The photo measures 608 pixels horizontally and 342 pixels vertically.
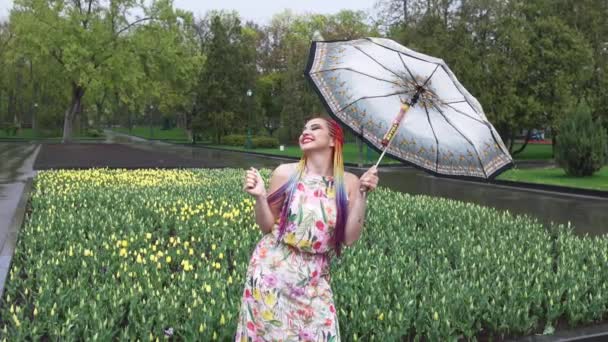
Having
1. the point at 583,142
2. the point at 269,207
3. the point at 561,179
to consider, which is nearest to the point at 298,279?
the point at 269,207

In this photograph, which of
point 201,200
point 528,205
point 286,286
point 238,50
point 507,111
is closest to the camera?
point 286,286

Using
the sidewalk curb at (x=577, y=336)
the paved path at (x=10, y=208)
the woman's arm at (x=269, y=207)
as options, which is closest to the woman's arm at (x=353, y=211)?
the woman's arm at (x=269, y=207)

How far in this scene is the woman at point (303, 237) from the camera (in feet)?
10.2

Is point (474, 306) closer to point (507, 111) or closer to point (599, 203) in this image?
point (599, 203)

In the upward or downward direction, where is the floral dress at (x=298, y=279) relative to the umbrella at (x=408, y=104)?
downward

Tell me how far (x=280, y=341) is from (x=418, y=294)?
2474 mm

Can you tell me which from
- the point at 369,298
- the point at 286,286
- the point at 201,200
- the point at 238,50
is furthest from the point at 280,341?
the point at 238,50

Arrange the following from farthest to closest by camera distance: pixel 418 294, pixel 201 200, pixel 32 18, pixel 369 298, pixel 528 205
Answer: pixel 32 18 → pixel 528 205 → pixel 201 200 → pixel 418 294 → pixel 369 298

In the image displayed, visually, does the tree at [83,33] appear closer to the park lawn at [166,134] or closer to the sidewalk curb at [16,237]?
the park lawn at [166,134]

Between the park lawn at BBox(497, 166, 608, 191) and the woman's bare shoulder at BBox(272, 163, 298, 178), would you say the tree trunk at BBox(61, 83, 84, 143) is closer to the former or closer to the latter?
the park lawn at BBox(497, 166, 608, 191)

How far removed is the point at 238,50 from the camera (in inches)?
2211

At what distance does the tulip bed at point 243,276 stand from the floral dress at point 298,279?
3.76 ft

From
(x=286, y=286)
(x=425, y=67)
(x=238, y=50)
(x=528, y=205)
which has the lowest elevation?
(x=528, y=205)

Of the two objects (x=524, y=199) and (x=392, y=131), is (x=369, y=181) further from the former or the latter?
(x=524, y=199)
